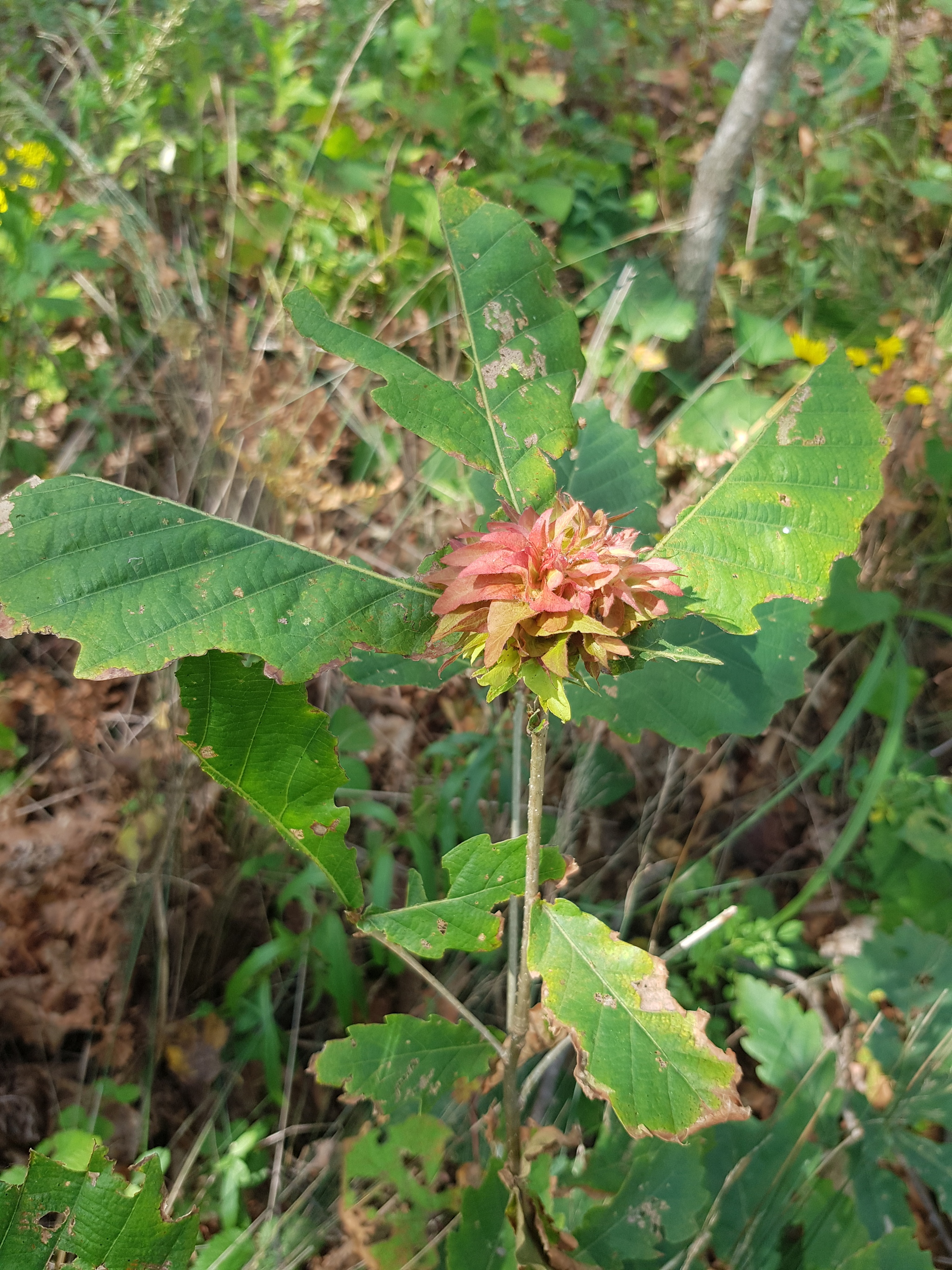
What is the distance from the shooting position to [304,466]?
251 centimetres

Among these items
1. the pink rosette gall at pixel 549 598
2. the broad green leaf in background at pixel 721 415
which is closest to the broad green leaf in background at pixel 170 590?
the pink rosette gall at pixel 549 598

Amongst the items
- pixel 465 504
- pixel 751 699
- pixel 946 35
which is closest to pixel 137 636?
pixel 751 699

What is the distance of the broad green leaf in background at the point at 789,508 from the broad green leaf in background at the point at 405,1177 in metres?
0.97

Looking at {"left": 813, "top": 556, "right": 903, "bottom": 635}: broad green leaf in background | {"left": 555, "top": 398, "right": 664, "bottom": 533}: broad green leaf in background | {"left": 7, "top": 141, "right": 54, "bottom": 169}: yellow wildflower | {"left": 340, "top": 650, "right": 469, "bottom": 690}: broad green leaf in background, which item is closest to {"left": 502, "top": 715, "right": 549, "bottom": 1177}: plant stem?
{"left": 340, "top": 650, "right": 469, "bottom": 690}: broad green leaf in background

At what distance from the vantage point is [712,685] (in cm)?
150

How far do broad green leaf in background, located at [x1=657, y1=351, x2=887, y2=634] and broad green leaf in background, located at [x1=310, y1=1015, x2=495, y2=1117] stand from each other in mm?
705

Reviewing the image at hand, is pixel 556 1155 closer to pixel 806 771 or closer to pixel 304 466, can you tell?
pixel 806 771

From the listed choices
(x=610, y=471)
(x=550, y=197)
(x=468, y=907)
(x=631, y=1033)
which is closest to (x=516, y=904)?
(x=468, y=907)

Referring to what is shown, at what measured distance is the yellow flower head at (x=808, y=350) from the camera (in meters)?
2.85

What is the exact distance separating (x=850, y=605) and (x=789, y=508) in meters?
1.63

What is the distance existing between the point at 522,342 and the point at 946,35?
3.81 metres

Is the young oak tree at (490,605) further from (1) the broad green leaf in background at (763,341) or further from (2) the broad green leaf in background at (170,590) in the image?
(1) the broad green leaf in background at (763,341)

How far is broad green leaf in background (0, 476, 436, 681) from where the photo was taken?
850 millimetres

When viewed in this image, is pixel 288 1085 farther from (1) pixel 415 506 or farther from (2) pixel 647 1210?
(1) pixel 415 506
